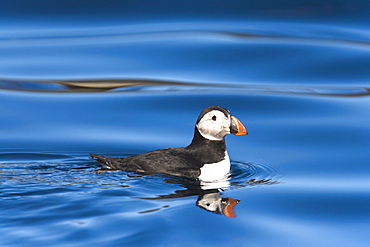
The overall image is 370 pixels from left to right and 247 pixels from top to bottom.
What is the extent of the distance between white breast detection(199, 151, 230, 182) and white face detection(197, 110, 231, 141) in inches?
12.3

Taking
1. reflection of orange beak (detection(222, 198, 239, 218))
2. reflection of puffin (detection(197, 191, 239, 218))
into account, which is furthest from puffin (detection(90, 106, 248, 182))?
reflection of orange beak (detection(222, 198, 239, 218))

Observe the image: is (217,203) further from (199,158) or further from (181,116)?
(181,116)

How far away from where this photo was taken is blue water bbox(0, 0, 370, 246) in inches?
253

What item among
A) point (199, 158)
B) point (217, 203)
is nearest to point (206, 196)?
point (217, 203)

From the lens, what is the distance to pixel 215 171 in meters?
7.71

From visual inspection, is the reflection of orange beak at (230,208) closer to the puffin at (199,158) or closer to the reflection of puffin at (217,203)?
the reflection of puffin at (217,203)

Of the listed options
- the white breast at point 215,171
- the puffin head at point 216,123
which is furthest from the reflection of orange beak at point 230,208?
the puffin head at point 216,123

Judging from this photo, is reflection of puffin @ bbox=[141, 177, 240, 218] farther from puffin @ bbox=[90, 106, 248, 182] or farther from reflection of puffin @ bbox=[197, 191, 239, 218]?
puffin @ bbox=[90, 106, 248, 182]

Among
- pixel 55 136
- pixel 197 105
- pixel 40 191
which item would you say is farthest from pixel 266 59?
pixel 40 191

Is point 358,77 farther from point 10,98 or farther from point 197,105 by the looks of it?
point 10,98

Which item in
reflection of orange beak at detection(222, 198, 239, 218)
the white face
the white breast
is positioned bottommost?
reflection of orange beak at detection(222, 198, 239, 218)

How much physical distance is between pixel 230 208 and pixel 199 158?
3.34 feet

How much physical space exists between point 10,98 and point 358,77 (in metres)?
5.54

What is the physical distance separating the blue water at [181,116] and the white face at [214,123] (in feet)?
1.82
